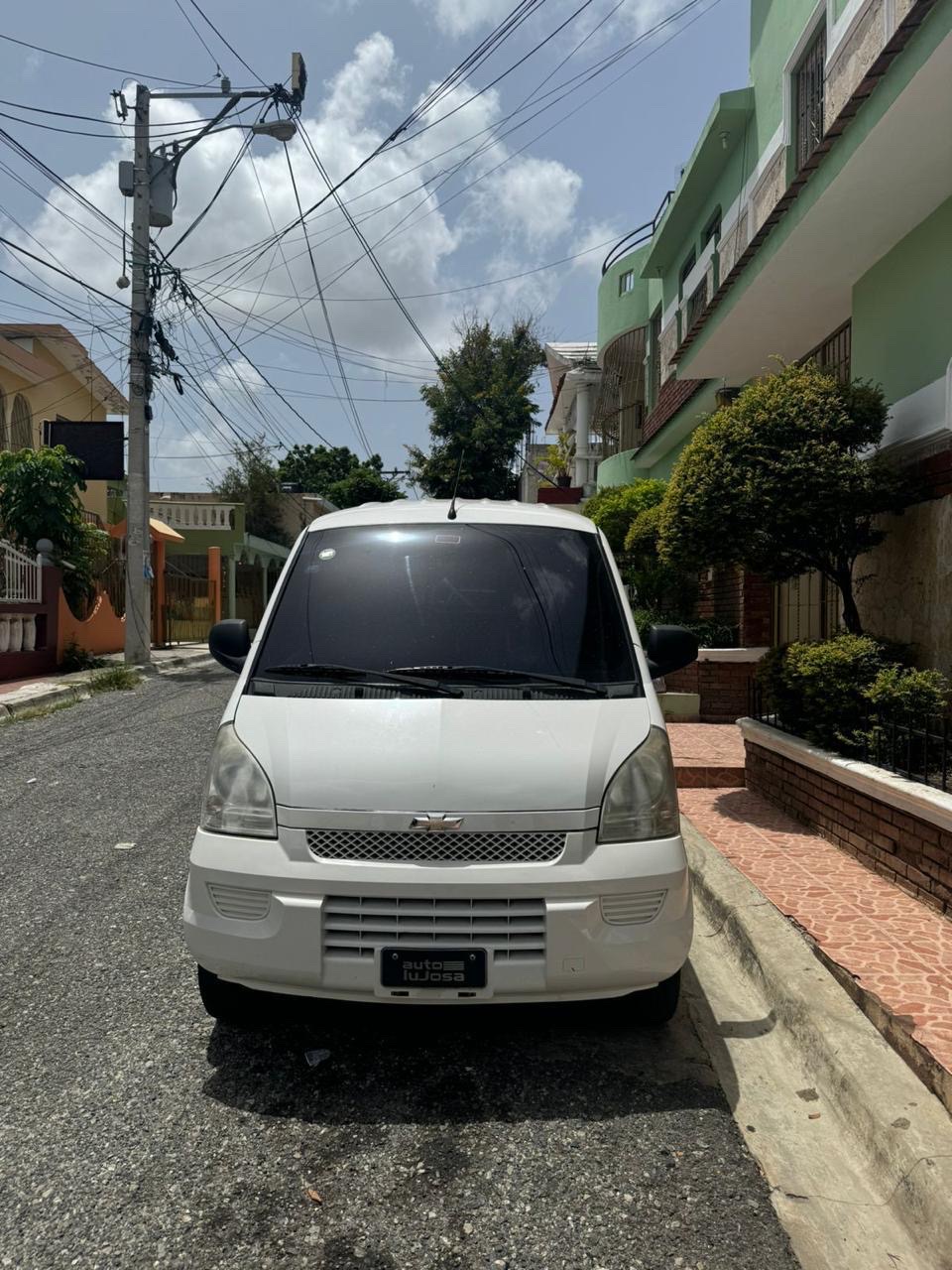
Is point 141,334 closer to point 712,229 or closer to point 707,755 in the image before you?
point 712,229

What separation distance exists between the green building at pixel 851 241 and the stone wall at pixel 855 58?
0.06ft

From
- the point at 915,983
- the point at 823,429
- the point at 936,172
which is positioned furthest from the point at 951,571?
the point at 915,983

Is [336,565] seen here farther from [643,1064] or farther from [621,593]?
[643,1064]

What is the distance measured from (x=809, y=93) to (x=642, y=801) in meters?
9.22

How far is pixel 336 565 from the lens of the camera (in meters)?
4.03

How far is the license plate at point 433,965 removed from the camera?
2.82 m

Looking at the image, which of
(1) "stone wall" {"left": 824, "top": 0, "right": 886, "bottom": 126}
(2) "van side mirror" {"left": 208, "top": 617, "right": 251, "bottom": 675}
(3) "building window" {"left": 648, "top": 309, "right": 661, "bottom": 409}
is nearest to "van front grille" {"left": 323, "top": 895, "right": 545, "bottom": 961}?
(2) "van side mirror" {"left": 208, "top": 617, "right": 251, "bottom": 675}

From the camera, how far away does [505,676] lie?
3.47m

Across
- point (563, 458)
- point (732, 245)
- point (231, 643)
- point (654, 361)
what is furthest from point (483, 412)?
point (231, 643)

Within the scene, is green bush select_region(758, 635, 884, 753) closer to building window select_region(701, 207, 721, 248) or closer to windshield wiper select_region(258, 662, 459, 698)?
windshield wiper select_region(258, 662, 459, 698)

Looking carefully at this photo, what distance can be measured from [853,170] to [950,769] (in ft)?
12.9

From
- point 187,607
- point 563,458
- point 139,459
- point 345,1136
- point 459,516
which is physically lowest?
point 345,1136

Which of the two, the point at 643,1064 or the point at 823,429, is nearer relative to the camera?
the point at 643,1064

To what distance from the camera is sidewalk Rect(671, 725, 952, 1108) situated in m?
3.08
